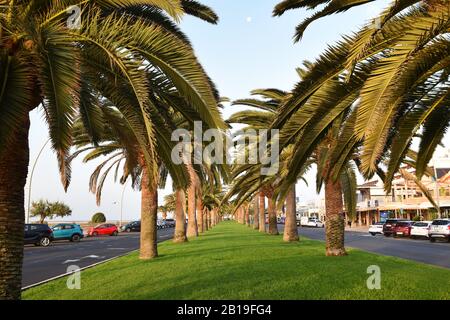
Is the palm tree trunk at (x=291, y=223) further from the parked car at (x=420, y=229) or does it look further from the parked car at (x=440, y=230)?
the parked car at (x=420, y=229)

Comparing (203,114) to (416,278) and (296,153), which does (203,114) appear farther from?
(416,278)

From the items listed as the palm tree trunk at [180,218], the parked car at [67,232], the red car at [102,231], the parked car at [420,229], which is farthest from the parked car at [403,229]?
the red car at [102,231]

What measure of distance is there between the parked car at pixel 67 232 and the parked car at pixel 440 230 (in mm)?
28123

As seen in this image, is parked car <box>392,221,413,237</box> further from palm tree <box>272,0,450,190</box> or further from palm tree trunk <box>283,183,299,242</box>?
palm tree <box>272,0,450,190</box>

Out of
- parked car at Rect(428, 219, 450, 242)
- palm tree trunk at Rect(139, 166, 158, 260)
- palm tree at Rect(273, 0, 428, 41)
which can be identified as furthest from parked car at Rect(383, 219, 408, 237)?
palm tree at Rect(273, 0, 428, 41)

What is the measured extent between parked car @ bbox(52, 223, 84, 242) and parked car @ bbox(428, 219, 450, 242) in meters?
28.1

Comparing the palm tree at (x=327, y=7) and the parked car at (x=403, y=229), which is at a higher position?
the palm tree at (x=327, y=7)

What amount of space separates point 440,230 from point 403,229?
621 centimetres

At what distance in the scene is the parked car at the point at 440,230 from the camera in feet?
94.7

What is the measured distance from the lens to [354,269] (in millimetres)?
11039

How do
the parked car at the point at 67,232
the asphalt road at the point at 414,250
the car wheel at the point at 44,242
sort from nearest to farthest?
1. the asphalt road at the point at 414,250
2. the car wheel at the point at 44,242
3. the parked car at the point at 67,232
